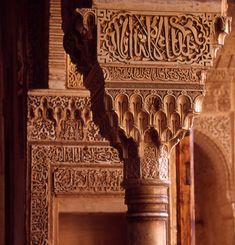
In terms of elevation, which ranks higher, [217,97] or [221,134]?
[217,97]

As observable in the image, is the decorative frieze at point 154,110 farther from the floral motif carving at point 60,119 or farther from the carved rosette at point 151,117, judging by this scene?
the floral motif carving at point 60,119

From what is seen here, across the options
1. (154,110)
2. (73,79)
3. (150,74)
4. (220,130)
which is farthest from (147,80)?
(220,130)

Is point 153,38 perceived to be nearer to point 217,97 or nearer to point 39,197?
point 39,197

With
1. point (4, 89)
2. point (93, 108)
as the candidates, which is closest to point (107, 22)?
point (93, 108)

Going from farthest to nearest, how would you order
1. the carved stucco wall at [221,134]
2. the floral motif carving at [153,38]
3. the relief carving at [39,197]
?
the carved stucco wall at [221,134] → the relief carving at [39,197] → the floral motif carving at [153,38]

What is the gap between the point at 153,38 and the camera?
4527 mm

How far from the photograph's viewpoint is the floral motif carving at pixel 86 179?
6.91 m

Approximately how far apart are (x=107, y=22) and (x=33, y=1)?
2977mm

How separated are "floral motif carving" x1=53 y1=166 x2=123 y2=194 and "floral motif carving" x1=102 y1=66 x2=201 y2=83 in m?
2.51

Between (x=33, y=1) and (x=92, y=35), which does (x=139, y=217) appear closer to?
(x=92, y=35)

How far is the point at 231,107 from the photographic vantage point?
10.4 m

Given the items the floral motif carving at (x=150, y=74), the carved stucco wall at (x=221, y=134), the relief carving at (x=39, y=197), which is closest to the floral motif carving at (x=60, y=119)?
the relief carving at (x=39, y=197)

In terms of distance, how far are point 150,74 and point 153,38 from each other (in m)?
0.17

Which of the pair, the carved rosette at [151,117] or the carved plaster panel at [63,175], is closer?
the carved rosette at [151,117]
